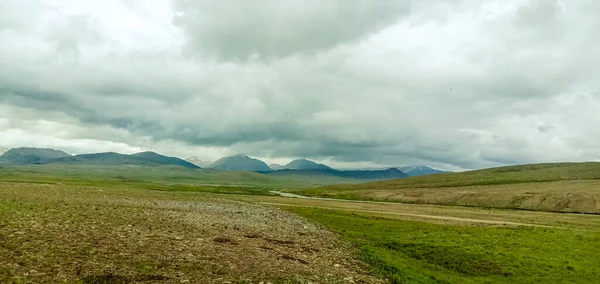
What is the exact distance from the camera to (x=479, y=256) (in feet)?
111

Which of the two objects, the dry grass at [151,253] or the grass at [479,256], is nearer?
the dry grass at [151,253]

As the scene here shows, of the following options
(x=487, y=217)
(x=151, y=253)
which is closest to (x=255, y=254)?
(x=151, y=253)

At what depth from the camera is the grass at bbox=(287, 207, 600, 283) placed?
27.8 metres

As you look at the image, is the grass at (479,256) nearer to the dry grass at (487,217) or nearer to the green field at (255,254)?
the green field at (255,254)

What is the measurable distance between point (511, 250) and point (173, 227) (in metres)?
32.8

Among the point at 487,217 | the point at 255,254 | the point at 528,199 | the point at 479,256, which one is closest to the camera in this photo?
the point at 255,254

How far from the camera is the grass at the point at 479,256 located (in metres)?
27.8

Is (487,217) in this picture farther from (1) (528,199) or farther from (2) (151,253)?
(2) (151,253)

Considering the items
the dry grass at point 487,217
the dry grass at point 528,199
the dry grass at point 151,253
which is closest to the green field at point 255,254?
the dry grass at point 151,253

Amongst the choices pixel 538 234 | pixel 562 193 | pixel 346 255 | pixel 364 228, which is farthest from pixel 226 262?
pixel 562 193

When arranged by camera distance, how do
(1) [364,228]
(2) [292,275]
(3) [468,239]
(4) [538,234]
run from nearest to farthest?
(2) [292,275]
(3) [468,239]
(4) [538,234]
(1) [364,228]

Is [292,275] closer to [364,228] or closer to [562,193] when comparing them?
[364,228]

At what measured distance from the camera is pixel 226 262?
79.8ft

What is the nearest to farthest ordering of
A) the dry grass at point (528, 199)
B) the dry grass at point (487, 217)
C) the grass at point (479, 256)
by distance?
the grass at point (479, 256), the dry grass at point (487, 217), the dry grass at point (528, 199)
